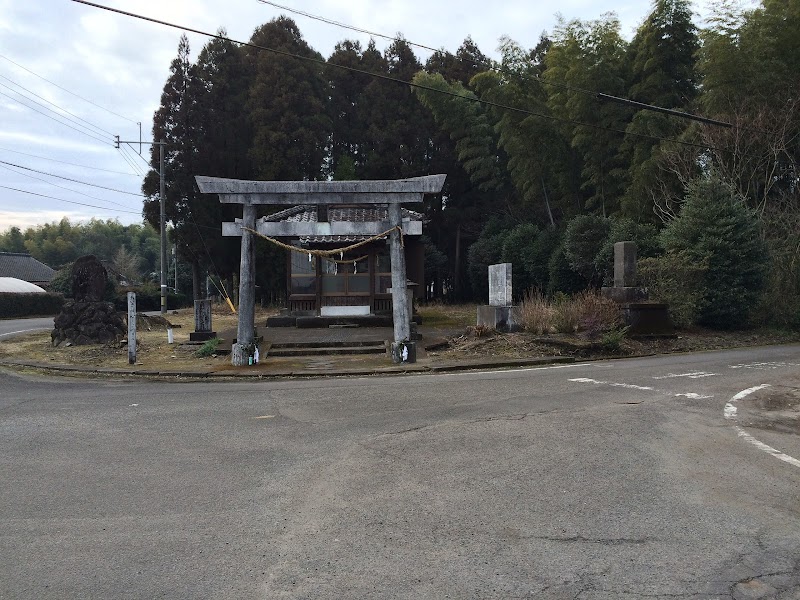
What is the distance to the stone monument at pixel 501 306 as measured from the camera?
45.3 ft

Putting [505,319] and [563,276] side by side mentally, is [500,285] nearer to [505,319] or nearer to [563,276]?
[505,319]

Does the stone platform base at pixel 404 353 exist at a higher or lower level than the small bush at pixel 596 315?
lower

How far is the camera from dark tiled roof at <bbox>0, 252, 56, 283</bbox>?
47938 mm

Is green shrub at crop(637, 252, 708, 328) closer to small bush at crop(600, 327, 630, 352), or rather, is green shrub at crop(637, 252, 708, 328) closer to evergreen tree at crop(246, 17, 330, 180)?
small bush at crop(600, 327, 630, 352)

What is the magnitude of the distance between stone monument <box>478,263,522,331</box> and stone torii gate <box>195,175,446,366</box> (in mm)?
2721

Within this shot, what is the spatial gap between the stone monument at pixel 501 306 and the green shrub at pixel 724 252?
5.42 m

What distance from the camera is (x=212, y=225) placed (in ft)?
93.5

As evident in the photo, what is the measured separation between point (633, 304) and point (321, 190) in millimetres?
7953

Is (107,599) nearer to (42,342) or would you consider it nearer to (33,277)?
(42,342)

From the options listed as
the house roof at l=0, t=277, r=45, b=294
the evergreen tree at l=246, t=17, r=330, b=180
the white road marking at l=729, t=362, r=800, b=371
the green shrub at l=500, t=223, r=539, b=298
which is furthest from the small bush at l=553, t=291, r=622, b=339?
the house roof at l=0, t=277, r=45, b=294

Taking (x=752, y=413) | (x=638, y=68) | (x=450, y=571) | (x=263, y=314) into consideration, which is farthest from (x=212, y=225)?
(x=450, y=571)

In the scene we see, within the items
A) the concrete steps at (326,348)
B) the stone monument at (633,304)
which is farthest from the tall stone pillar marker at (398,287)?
the stone monument at (633,304)

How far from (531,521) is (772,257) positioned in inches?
649

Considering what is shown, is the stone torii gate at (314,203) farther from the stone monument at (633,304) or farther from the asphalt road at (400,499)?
the stone monument at (633,304)
